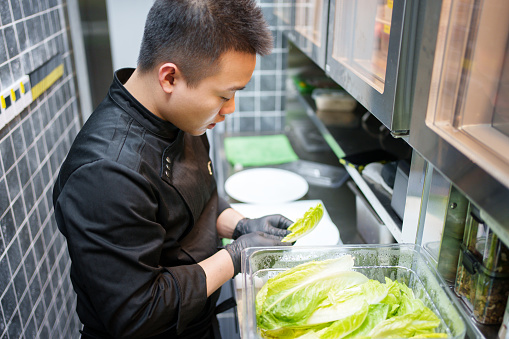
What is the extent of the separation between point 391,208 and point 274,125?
164 cm

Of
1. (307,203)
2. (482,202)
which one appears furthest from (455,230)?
(307,203)

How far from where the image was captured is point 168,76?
41.0 inches

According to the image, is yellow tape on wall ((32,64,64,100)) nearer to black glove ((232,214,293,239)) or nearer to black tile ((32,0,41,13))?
black tile ((32,0,41,13))

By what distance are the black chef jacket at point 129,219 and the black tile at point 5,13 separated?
2.25ft

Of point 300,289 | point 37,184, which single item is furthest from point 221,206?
point 37,184

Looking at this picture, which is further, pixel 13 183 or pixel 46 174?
pixel 46 174

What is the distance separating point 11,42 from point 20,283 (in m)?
0.90

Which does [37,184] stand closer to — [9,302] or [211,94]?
[9,302]

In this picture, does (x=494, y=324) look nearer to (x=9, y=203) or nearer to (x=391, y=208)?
(x=391, y=208)

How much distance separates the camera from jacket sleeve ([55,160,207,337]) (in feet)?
3.12

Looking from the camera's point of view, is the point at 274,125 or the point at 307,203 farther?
the point at 274,125

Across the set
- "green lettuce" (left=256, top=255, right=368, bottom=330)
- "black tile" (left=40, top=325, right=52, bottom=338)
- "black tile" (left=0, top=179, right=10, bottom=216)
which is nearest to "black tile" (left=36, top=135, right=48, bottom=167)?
"black tile" (left=0, top=179, right=10, bottom=216)

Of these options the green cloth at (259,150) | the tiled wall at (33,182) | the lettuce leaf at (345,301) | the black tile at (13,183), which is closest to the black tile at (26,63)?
the tiled wall at (33,182)

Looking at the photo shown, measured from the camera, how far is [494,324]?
84 cm
